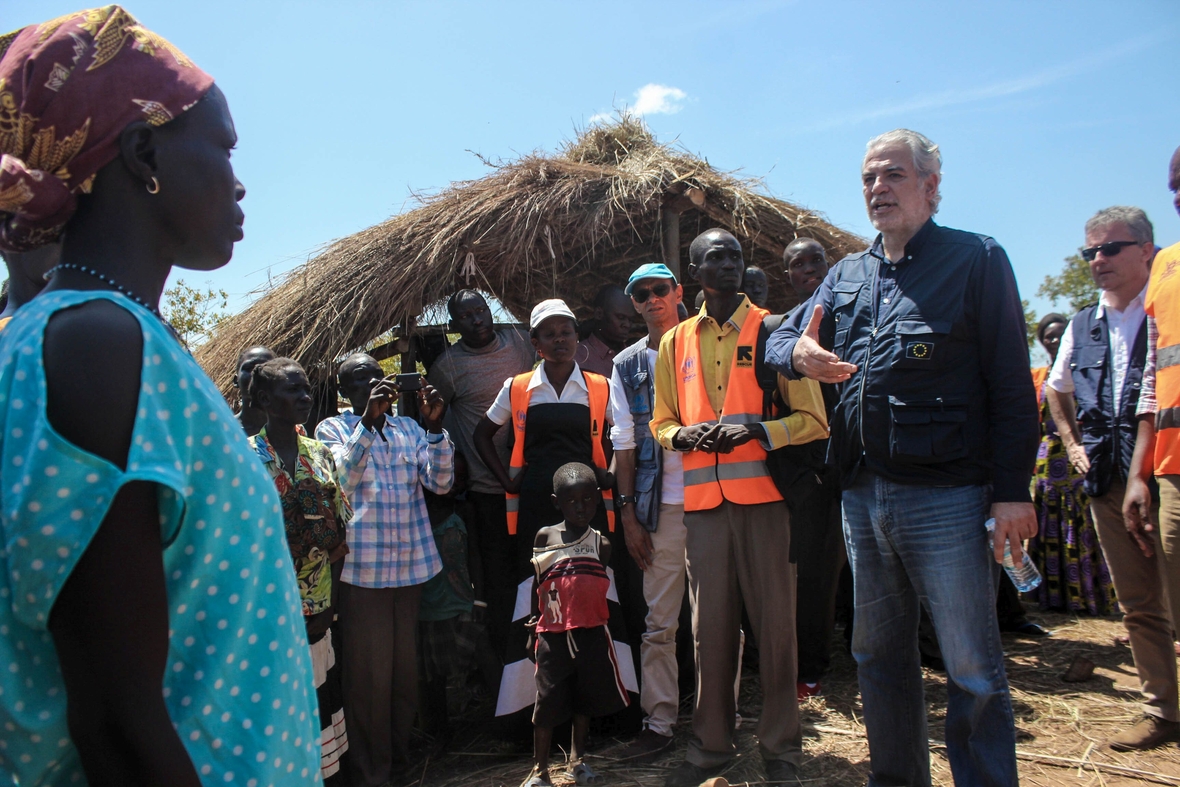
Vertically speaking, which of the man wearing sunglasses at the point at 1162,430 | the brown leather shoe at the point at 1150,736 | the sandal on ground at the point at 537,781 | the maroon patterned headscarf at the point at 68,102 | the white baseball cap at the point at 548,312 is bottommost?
the sandal on ground at the point at 537,781

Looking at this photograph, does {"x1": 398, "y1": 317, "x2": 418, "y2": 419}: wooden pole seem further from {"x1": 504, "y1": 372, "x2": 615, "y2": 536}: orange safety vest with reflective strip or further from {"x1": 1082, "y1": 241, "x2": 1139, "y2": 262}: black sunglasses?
{"x1": 1082, "y1": 241, "x2": 1139, "y2": 262}: black sunglasses

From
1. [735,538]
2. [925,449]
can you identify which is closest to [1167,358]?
[925,449]

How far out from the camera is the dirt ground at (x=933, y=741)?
340 cm

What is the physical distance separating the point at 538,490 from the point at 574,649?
2.90ft

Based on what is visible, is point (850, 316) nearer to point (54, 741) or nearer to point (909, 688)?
point (909, 688)

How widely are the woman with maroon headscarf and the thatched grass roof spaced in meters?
4.31

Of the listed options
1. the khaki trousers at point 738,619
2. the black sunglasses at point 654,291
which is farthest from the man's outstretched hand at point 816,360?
the black sunglasses at point 654,291

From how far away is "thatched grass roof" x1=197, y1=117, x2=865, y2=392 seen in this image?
18.0 feet

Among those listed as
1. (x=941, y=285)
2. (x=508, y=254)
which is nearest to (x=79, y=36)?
(x=941, y=285)

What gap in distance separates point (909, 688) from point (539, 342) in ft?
8.58

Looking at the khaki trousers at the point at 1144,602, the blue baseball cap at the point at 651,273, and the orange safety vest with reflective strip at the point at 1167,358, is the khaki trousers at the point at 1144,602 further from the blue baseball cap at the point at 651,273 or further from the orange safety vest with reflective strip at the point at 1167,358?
the blue baseball cap at the point at 651,273

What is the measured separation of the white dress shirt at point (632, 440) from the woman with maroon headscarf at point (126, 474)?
9.64 feet

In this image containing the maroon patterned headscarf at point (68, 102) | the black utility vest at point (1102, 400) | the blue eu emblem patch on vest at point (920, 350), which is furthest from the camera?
the black utility vest at point (1102, 400)

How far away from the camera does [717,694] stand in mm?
3506
